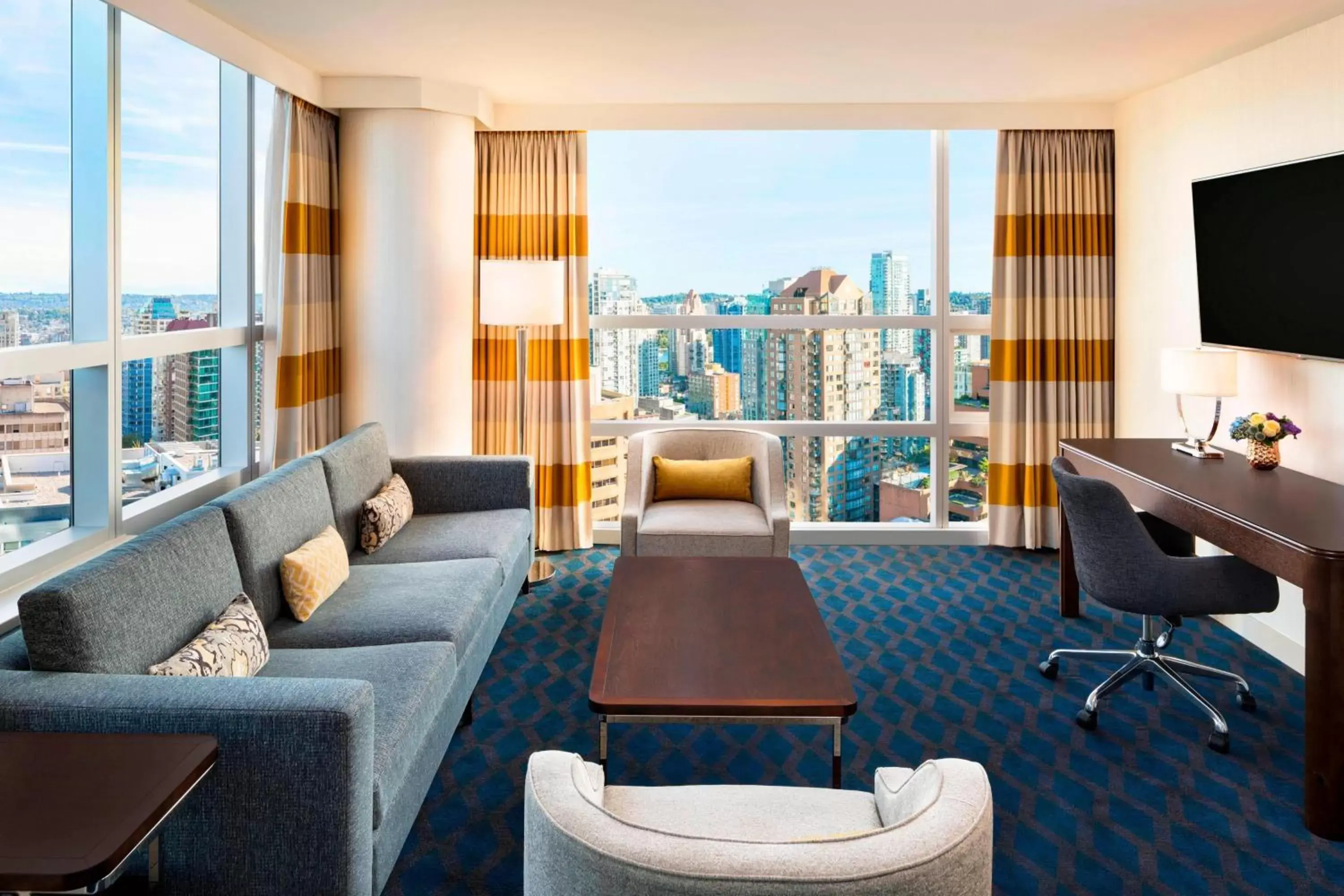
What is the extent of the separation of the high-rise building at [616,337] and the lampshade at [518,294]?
856mm

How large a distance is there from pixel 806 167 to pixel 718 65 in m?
1.38

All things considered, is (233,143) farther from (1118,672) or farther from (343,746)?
(1118,672)

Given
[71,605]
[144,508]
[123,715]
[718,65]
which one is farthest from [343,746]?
[718,65]

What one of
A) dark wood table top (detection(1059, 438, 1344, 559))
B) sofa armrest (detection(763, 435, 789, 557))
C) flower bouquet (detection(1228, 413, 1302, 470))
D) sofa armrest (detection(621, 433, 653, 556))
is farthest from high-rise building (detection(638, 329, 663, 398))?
flower bouquet (detection(1228, 413, 1302, 470))

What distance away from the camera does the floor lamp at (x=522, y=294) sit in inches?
194

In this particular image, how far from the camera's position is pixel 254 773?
1.95 m

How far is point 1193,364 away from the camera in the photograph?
407 centimetres

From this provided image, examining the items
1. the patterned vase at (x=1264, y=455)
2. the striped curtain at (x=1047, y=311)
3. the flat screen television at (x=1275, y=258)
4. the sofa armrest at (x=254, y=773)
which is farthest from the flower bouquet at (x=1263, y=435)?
the sofa armrest at (x=254, y=773)

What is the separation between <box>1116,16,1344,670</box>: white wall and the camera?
12.4 feet

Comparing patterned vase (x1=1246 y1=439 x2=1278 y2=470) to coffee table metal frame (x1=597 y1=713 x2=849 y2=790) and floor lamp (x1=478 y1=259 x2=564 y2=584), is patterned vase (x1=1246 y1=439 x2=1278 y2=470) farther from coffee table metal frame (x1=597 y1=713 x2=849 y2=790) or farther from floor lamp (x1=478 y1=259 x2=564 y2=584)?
floor lamp (x1=478 y1=259 x2=564 y2=584)

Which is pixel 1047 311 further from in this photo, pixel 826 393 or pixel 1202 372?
pixel 1202 372

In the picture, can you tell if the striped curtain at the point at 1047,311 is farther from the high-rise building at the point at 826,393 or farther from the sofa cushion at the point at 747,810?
the sofa cushion at the point at 747,810

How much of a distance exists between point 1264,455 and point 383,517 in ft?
11.8

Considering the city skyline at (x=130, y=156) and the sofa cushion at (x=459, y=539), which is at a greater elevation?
the city skyline at (x=130, y=156)
